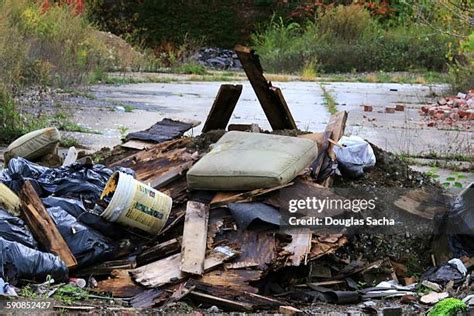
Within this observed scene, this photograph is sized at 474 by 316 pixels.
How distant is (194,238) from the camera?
5379 mm

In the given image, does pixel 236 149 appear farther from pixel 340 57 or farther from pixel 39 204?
pixel 340 57

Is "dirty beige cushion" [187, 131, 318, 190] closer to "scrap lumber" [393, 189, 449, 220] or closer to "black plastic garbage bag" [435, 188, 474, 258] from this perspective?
"scrap lumber" [393, 189, 449, 220]

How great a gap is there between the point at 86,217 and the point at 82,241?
19 cm

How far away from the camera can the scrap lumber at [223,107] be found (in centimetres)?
742

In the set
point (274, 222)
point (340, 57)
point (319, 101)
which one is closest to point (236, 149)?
point (274, 222)

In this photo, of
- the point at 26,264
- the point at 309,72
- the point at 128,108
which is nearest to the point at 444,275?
the point at 26,264

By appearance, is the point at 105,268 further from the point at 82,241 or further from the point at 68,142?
the point at 68,142

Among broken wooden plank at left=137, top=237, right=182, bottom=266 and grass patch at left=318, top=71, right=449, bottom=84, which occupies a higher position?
broken wooden plank at left=137, top=237, right=182, bottom=266

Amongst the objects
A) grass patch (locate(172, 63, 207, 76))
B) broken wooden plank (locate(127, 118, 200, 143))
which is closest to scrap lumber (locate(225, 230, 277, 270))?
broken wooden plank (locate(127, 118, 200, 143))

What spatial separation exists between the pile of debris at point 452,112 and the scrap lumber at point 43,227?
6.83 m

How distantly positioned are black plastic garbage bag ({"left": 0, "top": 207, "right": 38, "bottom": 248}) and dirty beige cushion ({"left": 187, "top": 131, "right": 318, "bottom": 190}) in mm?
1133

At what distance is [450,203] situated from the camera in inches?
245

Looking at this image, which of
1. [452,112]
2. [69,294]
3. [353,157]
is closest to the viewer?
[69,294]

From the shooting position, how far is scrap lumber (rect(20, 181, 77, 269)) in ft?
17.1
